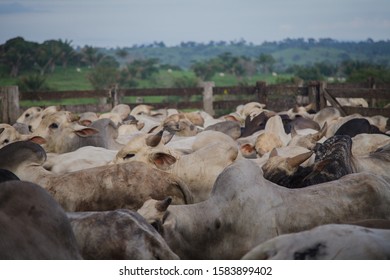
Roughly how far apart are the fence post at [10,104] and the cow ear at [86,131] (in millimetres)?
8017

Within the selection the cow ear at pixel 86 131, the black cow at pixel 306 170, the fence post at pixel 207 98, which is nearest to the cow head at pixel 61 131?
the cow ear at pixel 86 131

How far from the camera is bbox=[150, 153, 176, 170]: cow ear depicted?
679 cm

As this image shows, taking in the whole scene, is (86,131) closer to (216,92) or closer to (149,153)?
(149,153)

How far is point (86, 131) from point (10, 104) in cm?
830

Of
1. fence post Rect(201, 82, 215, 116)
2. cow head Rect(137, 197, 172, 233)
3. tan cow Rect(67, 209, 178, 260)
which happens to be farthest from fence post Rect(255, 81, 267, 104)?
tan cow Rect(67, 209, 178, 260)

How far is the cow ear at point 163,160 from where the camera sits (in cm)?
679

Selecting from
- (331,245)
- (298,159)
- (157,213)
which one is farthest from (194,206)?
(331,245)

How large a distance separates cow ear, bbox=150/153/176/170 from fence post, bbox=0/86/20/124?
1037 cm

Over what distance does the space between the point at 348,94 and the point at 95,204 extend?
34.8ft

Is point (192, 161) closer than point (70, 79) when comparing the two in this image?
Yes

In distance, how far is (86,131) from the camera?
899 centimetres

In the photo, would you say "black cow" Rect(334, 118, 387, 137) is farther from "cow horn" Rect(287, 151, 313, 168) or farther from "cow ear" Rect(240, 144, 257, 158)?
"cow horn" Rect(287, 151, 313, 168)
